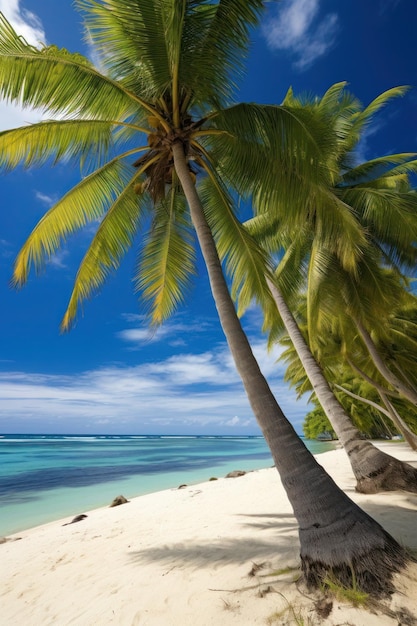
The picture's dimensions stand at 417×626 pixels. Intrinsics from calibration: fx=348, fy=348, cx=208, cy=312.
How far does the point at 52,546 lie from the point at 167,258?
580 cm

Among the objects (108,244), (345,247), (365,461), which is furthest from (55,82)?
(365,461)

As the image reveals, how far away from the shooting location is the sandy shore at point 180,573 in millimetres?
2834

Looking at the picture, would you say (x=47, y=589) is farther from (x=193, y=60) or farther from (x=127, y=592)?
(x=193, y=60)

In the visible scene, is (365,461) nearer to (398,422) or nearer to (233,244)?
(233,244)

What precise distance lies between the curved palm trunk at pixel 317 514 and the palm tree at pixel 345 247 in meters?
2.81

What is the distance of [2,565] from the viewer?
18.0ft

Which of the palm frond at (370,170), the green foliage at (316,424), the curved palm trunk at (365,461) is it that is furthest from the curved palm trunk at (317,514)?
the green foliage at (316,424)

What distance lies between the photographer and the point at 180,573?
3.88m

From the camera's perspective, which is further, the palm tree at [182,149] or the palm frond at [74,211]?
the palm frond at [74,211]

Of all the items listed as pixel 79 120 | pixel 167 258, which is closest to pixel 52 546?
pixel 167 258

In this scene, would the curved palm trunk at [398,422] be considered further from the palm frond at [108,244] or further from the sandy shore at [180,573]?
the palm frond at [108,244]

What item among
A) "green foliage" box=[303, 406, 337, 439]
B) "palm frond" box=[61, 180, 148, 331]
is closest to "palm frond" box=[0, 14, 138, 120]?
"palm frond" box=[61, 180, 148, 331]

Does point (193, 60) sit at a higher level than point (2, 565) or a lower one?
higher

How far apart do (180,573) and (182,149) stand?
5.69 m
